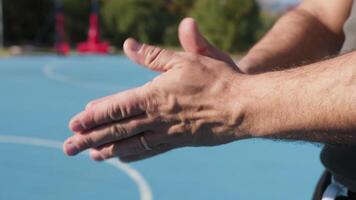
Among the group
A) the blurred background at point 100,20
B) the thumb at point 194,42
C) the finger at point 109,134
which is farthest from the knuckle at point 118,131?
the blurred background at point 100,20

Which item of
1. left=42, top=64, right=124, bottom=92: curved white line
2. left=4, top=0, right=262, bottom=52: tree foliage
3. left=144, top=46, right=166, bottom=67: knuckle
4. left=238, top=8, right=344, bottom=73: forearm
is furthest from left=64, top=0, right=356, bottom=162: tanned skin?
left=4, top=0, right=262, bottom=52: tree foliage

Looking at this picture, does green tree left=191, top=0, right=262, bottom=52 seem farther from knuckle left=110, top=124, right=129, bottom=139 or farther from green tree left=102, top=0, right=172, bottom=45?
knuckle left=110, top=124, right=129, bottom=139

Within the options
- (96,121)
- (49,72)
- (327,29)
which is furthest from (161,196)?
(49,72)

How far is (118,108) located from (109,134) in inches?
3.1

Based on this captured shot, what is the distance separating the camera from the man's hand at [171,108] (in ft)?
4.30

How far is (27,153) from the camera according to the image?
6.14m

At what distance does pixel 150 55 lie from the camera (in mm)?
1426

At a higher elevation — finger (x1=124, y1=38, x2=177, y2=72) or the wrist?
finger (x1=124, y1=38, x2=177, y2=72)

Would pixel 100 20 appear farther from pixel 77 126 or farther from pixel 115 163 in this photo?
pixel 77 126

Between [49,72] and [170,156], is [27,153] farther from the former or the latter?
[49,72]

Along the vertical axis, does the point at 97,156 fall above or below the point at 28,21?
below

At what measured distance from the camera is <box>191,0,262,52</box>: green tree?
2152cm

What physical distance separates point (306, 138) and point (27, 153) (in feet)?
17.0

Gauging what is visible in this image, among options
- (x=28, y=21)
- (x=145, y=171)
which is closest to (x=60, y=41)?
(x=28, y=21)
